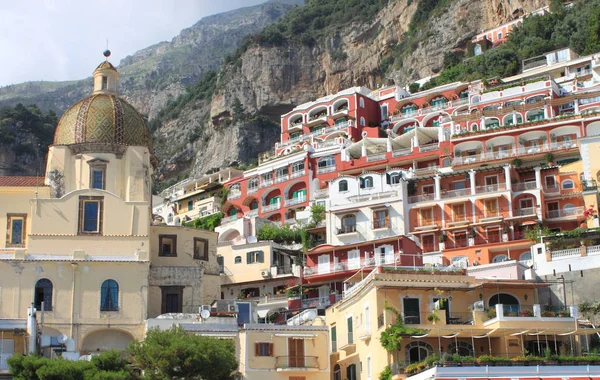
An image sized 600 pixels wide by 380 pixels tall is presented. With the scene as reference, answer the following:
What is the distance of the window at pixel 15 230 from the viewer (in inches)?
2010

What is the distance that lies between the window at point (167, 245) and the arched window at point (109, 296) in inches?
219

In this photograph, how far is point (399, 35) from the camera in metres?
126

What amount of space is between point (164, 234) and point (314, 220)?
19.0m

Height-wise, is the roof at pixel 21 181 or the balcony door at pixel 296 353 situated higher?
the roof at pixel 21 181

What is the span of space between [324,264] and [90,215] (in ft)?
56.3

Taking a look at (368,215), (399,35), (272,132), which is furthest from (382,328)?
(399,35)

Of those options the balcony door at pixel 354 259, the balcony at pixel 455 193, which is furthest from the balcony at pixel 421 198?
the balcony door at pixel 354 259

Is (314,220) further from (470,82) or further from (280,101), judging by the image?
(280,101)

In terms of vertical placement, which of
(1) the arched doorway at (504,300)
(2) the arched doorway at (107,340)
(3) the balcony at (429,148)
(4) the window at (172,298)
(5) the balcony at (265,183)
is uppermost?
(3) the balcony at (429,148)

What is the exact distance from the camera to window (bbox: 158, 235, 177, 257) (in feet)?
177

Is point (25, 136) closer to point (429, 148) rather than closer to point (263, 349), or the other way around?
point (429, 148)

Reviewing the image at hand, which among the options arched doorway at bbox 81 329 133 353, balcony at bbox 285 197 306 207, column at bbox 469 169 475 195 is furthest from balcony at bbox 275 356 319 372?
balcony at bbox 285 197 306 207

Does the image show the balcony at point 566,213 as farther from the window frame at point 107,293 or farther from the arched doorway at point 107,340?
the arched doorway at point 107,340

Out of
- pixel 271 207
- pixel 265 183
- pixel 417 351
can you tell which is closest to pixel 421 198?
pixel 271 207
